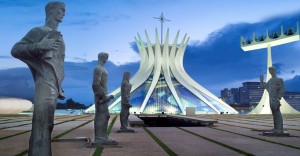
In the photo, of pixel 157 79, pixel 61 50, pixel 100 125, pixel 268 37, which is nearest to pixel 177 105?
pixel 157 79

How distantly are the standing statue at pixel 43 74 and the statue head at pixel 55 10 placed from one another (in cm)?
20

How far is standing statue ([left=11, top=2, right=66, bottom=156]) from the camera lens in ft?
14.4

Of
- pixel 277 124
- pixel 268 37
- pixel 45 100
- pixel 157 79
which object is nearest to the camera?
pixel 45 100

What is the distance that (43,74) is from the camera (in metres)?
4.49

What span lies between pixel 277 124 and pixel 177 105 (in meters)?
39.5

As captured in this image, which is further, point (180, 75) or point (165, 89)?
point (180, 75)

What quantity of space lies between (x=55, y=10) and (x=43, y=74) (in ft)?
2.98

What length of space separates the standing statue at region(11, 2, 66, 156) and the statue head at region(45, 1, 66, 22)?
199mm

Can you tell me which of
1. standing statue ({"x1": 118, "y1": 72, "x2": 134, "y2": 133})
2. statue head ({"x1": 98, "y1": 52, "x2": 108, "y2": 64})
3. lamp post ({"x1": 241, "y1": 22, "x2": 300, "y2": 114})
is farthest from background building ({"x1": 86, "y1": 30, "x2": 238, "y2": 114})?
statue head ({"x1": 98, "y1": 52, "x2": 108, "y2": 64})

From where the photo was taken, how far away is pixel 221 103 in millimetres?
53469

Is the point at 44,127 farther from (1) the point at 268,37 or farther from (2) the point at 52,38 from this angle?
(1) the point at 268,37

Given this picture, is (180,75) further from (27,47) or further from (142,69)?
(27,47)

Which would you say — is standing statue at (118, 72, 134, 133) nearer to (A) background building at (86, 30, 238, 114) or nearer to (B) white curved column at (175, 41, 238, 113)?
(A) background building at (86, 30, 238, 114)

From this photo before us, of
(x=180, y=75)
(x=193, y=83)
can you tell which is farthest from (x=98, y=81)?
(x=180, y=75)
